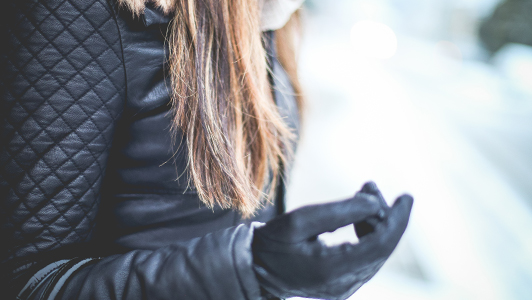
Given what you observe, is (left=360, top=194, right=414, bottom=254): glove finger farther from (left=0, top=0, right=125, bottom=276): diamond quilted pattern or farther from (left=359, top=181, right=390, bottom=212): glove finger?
(left=0, top=0, right=125, bottom=276): diamond quilted pattern

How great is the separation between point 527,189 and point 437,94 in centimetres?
271

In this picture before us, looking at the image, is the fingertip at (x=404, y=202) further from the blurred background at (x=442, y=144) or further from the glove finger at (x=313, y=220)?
the blurred background at (x=442, y=144)

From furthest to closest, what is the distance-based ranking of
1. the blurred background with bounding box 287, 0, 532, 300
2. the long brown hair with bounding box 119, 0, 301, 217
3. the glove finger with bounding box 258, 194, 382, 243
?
the blurred background with bounding box 287, 0, 532, 300 < the long brown hair with bounding box 119, 0, 301, 217 < the glove finger with bounding box 258, 194, 382, 243

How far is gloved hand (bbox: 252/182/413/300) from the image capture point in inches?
17.6

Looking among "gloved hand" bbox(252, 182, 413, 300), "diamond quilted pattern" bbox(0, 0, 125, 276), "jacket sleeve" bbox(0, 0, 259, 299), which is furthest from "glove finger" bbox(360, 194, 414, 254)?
"diamond quilted pattern" bbox(0, 0, 125, 276)

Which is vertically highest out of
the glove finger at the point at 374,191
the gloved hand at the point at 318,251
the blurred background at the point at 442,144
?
the glove finger at the point at 374,191

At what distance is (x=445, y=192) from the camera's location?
3.03 m

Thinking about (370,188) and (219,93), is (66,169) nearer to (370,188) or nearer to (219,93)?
(219,93)

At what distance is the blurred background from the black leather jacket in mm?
681

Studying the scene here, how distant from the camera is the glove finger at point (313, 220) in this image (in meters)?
0.45

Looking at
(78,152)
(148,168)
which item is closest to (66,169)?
(78,152)

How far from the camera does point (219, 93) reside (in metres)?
0.63

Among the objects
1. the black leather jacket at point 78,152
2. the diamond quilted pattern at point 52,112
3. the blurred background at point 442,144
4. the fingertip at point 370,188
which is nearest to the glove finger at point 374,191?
the fingertip at point 370,188

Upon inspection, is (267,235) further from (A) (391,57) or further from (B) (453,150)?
(A) (391,57)
